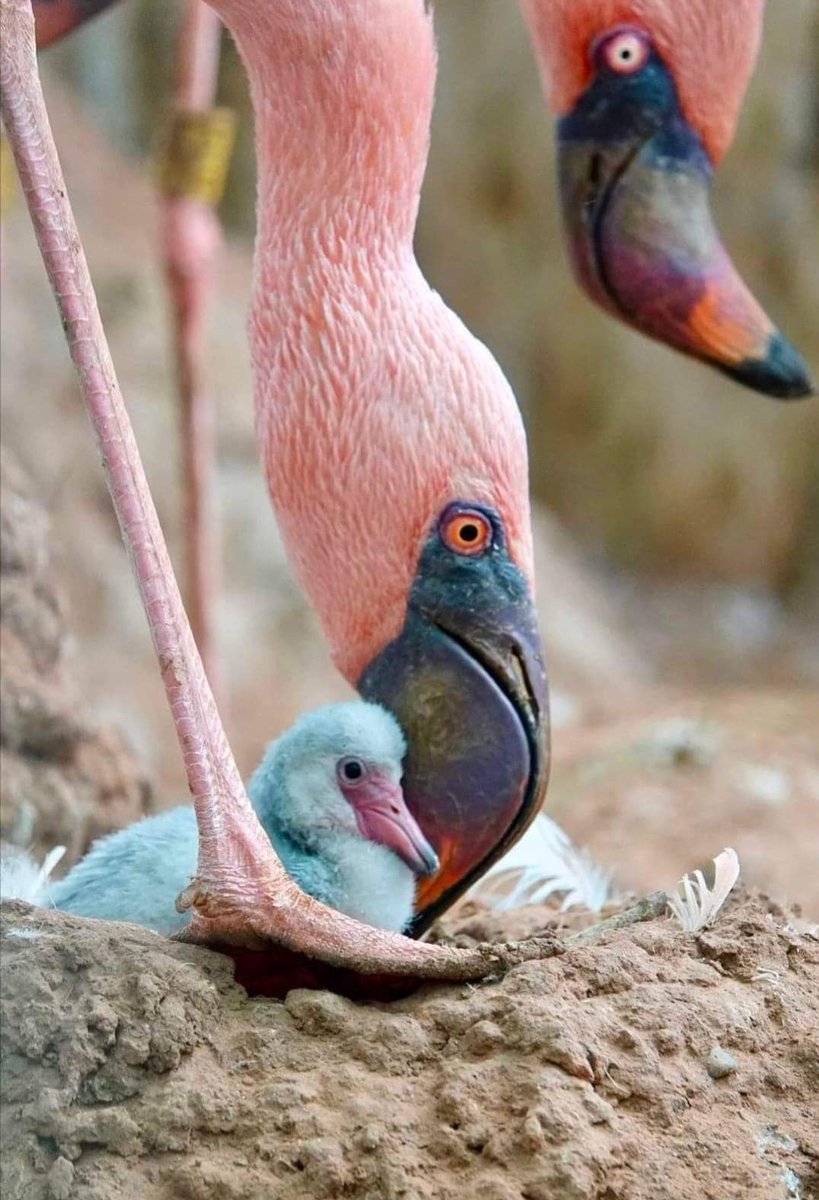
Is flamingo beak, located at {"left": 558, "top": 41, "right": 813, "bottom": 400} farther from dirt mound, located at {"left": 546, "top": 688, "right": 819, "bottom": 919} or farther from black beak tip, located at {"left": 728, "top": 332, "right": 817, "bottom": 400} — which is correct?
dirt mound, located at {"left": 546, "top": 688, "right": 819, "bottom": 919}

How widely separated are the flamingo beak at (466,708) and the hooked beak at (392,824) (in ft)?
0.08

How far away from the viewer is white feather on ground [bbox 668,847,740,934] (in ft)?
5.37

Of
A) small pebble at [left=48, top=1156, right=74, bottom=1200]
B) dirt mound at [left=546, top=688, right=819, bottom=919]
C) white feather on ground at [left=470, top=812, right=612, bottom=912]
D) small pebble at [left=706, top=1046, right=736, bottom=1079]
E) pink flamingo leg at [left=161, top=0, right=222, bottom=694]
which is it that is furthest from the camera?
pink flamingo leg at [left=161, top=0, right=222, bottom=694]

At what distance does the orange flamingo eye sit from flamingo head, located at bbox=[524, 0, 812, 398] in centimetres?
58

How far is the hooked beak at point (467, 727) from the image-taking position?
1821 mm

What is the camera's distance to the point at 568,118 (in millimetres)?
2363

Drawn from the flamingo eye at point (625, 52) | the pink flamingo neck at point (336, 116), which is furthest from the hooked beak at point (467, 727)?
the flamingo eye at point (625, 52)

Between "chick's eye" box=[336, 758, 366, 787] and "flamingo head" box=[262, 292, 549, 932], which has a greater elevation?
"flamingo head" box=[262, 292, 549, 932]

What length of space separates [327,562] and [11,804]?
22.3 inches

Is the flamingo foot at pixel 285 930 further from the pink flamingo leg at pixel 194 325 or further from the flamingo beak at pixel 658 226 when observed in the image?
the pink flamingo leg at pixel 194 325

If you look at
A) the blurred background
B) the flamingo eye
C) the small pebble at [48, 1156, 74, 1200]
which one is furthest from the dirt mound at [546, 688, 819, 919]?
the small pebble at [48, 1156, 74, 1200]

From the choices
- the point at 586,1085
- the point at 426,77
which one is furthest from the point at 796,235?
the point at 586,1085

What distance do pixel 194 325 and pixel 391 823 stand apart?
2548mm

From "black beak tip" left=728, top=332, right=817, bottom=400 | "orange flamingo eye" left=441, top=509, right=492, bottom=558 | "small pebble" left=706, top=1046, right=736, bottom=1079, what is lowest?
"small pebble" left=706, top=1046, right=736, bottom=1079
